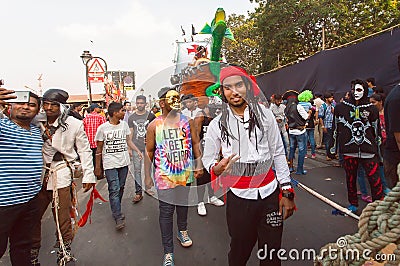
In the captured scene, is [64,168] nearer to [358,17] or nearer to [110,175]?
[110,175]

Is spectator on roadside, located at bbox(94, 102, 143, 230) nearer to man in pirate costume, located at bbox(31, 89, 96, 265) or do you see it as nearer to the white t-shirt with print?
the white t-shirt with print

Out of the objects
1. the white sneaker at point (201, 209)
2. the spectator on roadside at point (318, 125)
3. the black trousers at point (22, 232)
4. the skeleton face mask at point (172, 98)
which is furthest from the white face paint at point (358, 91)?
the spectator on roadside at point (318, 125)

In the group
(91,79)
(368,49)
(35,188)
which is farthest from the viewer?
(91,79)

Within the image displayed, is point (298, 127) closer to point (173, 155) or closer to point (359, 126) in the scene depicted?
point (359, 126)

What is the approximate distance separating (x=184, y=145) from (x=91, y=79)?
7.37 m

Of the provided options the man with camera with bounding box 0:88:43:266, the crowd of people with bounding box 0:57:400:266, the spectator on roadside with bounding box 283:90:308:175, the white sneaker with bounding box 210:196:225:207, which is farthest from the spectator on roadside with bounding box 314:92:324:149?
the man with camera with bounding box 0:88:43:266

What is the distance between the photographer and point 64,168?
2.46 meters

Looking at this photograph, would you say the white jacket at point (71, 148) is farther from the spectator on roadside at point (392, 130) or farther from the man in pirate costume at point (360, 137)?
the man in pirate costume at point (360, 137)

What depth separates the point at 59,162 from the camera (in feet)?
8.01

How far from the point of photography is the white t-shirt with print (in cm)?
352

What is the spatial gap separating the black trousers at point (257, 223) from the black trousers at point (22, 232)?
1.62 meters

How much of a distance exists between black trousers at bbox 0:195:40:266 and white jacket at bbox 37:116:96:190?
27cm

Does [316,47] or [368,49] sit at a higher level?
[316,47]

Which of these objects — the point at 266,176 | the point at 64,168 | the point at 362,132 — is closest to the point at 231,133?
the point at 266,176
